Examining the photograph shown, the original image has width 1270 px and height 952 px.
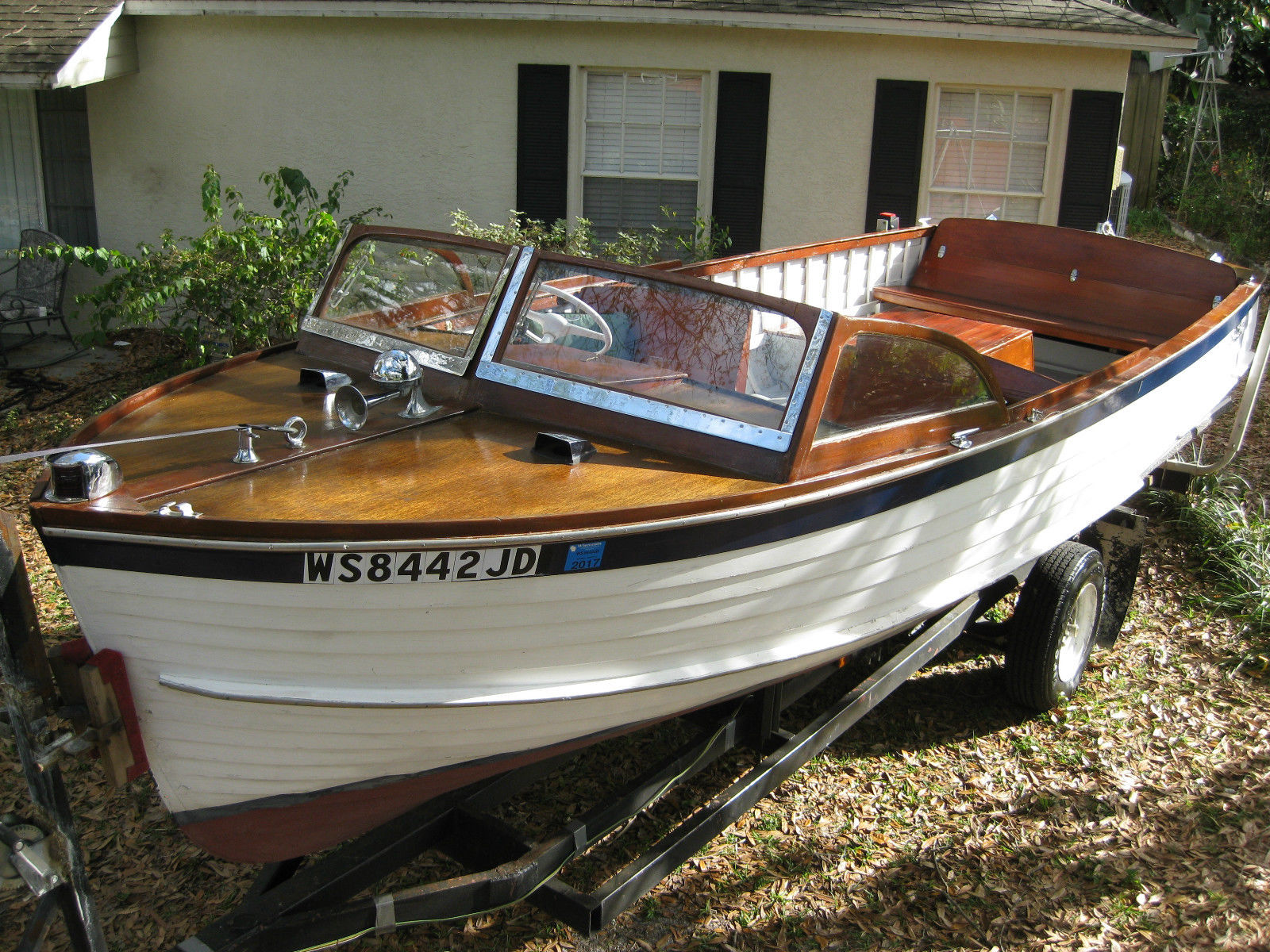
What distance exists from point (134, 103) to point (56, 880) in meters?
8.15

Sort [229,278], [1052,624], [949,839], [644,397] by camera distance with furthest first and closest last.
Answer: [229,278] → [1052,624] → [949,839] → [644,397]

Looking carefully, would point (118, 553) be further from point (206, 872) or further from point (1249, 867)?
point (1249, 867)

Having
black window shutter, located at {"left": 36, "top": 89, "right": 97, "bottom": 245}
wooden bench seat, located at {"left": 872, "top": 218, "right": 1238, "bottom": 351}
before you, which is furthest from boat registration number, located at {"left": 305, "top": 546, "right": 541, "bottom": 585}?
black window shutter, located at {"left": 36, "top": 89, "right": 97, "bottom": 245}

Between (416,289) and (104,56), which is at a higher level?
(104,56)

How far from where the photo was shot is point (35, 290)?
868cm

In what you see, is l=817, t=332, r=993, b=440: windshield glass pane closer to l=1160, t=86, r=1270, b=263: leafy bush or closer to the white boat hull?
the white boat hull

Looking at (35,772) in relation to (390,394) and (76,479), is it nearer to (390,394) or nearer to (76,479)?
(76,479)

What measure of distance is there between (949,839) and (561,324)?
227cm

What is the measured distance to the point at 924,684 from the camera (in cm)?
471

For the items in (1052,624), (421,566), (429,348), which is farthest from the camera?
(1052,624)

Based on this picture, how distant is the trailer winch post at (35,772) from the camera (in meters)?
2.46

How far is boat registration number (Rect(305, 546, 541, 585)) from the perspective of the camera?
8.52 ft

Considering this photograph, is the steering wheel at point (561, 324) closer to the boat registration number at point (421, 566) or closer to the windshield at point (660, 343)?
the windshield at point (660, 343)

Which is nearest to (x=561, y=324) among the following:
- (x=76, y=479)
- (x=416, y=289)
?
(x=416, y=289)
